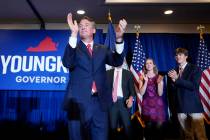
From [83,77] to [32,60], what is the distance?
340cm

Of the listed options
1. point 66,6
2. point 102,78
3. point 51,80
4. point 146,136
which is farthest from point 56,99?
→ point 102,78

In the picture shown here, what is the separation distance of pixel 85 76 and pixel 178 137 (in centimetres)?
355

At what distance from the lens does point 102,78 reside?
173 cm

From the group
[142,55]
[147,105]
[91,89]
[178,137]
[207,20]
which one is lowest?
[178,137]

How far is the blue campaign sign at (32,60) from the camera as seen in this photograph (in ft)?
15.5

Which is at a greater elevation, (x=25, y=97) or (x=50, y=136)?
(x=25, y=97)

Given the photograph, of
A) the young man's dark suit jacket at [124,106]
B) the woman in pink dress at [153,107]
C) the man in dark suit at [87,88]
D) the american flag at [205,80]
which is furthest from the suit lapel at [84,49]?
the american flag at [205,80]

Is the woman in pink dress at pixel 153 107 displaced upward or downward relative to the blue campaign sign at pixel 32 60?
downward

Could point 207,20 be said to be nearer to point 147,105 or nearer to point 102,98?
point 147,105

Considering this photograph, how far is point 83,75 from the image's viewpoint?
1.68 metres

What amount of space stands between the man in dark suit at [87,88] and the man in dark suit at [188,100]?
153 centimetres

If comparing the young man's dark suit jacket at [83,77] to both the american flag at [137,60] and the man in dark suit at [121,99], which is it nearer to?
the man in dark suit at [121,99]

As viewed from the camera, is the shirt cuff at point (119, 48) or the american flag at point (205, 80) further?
the american flag at point (205, 80)

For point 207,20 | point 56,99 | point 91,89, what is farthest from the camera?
point 207,20
